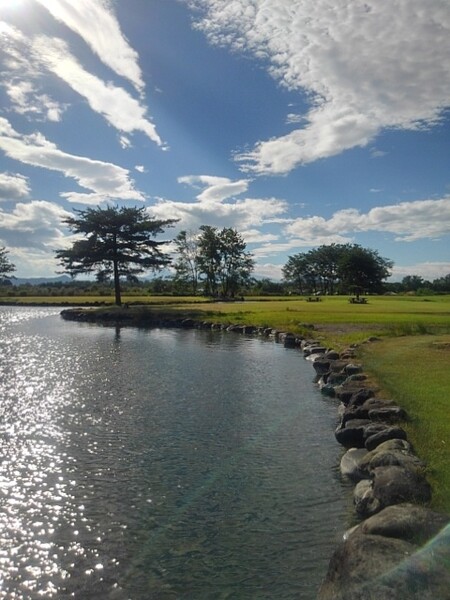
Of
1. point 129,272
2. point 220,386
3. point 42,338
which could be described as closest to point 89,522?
point 220,386

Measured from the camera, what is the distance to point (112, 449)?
455 inches

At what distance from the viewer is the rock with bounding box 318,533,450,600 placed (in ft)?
16.4

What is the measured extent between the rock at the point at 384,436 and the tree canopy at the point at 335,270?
118 m

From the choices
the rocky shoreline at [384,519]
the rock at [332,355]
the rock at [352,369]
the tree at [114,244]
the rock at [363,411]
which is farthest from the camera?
the tree at [114,244]

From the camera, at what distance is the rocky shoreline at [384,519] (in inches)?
202

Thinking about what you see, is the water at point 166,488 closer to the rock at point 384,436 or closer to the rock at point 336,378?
the rock at point 336,378

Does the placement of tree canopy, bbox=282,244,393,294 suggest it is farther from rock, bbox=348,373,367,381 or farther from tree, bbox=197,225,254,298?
rock, bbox=348,373,367,381

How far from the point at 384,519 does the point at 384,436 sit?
4239mm

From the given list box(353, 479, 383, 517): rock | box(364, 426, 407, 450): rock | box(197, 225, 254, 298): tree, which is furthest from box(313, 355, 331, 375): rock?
box(197, 225, 254, 298): tree

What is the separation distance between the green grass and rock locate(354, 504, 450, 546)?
1362 millimetres

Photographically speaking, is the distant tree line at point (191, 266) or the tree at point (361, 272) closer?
the distant tree line at point (191, 266)

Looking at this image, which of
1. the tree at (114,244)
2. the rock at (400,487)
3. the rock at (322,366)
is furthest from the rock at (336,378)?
the tree at (114,244)

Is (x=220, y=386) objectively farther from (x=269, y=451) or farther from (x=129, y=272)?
(x=129, y=272)

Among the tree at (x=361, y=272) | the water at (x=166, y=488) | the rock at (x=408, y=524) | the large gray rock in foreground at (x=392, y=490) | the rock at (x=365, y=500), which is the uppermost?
the tree at (x=361, y=272)
